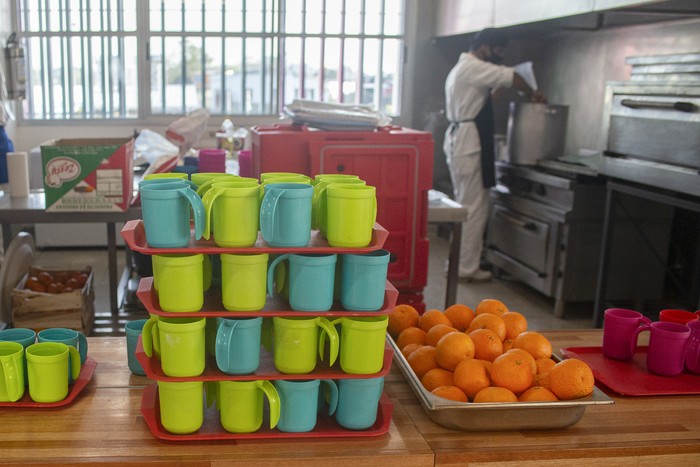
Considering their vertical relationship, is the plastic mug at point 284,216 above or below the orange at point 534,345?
above

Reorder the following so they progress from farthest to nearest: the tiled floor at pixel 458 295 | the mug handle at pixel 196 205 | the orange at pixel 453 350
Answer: the tiled floor at pixel 458 295, the orange at pixel 453 350, the mug handle at pixel 196 205

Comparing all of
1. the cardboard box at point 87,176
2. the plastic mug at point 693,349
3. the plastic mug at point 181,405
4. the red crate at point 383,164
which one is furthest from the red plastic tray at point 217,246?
the cardboard box at point 87,176

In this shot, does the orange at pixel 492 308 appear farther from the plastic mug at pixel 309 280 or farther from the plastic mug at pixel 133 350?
the plastic mug at pixel 133 350

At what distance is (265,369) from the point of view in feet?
3.97

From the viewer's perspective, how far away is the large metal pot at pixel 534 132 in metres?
4.50

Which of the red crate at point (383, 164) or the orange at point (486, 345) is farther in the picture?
the red crate at point (383, 164)

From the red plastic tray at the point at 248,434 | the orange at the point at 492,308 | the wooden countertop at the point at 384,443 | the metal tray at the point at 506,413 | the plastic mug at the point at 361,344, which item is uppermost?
the plastic mug at the point at 361,344

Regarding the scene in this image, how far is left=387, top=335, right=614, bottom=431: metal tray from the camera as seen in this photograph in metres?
1.20

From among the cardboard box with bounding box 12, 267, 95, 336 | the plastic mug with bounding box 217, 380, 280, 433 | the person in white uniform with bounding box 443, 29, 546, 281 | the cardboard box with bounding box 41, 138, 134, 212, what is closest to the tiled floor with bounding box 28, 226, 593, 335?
the person in white uniform with bounding box 443, 29, 546, 281

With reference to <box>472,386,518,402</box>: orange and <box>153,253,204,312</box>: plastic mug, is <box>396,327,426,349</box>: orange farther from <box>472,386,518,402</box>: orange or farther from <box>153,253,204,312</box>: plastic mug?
<box>153,253,204,312</box>: plastic mug

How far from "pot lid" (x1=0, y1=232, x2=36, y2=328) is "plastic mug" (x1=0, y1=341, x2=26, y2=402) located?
1.60 m

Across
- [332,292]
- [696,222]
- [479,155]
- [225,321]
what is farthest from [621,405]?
[479,155]

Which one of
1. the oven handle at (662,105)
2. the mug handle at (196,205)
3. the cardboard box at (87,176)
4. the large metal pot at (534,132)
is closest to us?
the mug handle at (196,205)

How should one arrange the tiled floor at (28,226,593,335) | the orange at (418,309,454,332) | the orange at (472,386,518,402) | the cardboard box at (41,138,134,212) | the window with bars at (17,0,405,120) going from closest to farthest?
1. the orange at (472,386,518,402)
2. the orange at (418,309,454,332)
3. the cardboard box at (41,138,134,212)
4. the tiled floor at (28,226,593,335)
5. the window with bars at (17,0,405,120)
